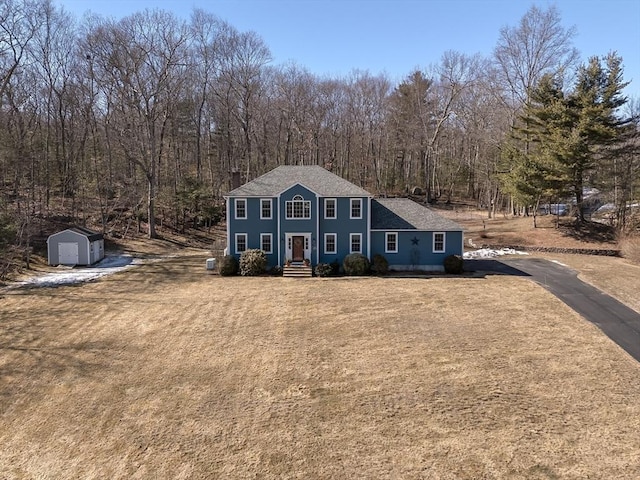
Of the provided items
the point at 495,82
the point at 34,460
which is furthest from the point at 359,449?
the point at 495,82

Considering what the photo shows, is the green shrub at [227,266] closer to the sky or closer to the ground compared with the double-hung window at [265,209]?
closer to the ground

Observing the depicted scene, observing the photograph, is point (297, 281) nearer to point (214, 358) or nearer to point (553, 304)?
point (214, 358)

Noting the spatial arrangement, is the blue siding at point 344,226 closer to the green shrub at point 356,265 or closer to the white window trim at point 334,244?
the white window trim at point 334,244

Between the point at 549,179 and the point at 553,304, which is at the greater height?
the point at 549,179

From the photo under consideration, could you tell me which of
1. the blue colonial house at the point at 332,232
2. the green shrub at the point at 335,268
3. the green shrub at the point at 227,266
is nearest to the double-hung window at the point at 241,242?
the blue colonial house at the point at 332,232

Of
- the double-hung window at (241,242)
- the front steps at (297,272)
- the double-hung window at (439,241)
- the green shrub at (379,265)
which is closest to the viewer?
the front steps at (297,272)

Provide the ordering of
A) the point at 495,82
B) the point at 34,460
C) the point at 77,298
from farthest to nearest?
the point at 495,82 → the point at 77,298 → the point at 34,460

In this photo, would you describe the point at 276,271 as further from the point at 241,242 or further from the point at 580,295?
the point at 580,295
